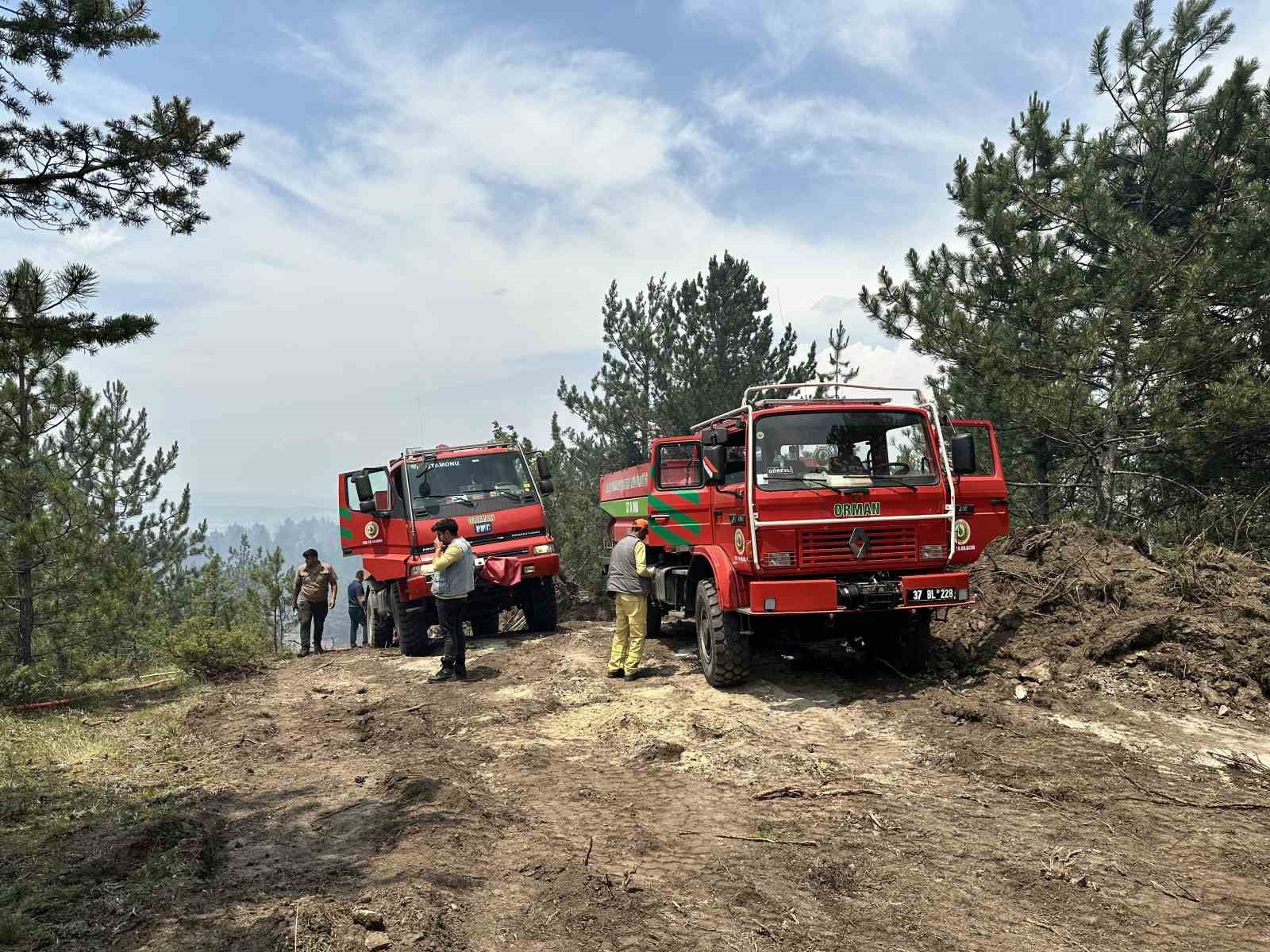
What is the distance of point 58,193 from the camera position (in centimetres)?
541

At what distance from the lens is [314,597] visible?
13.5m

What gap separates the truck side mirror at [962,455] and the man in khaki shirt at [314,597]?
386 inches

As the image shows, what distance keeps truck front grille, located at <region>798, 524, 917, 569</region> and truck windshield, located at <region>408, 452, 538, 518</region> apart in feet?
17.7

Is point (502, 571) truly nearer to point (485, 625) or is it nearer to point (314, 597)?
point (485, 625)

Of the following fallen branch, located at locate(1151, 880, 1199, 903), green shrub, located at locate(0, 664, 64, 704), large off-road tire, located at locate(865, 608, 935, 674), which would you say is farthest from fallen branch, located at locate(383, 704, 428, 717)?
fallen branch, located at locate(1151, 880, 1199, 903)

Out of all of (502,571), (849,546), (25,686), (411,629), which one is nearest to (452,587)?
(502,571)

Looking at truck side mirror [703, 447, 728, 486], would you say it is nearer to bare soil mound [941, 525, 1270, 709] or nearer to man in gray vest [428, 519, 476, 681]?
man in gray vest [428, 519, 476, 681]

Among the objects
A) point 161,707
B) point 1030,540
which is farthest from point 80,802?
point 1030,540

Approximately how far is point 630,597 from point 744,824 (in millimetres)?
4053

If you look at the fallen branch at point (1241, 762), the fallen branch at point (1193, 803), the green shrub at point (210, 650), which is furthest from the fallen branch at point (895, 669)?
the green shrub at point (210, 650)

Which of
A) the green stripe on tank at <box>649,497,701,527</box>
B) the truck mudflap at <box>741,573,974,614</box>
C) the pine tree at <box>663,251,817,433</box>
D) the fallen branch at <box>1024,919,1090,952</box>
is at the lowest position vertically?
the fallen branch at <box>1024,919,1090,952</box>

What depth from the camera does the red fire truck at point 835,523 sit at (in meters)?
7.08

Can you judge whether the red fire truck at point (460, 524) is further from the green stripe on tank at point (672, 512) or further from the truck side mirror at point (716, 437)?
the truck side mirror at point (716, 437)

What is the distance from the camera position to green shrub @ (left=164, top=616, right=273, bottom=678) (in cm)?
1055
